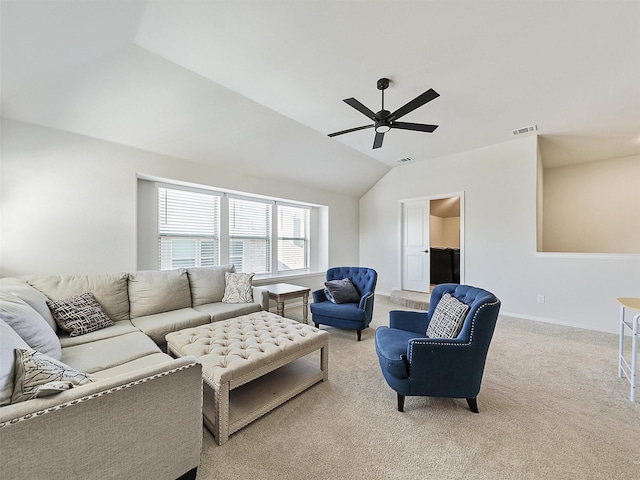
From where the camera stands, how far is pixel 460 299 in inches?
85.3

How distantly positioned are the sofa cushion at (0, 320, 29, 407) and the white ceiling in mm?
1946

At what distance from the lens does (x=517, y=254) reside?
4.31m

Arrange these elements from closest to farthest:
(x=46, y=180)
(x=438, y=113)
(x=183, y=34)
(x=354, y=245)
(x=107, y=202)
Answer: (x=183, y=34), (x=46, y=180), (x=107, y=202), (x=438, y=113), (x=354, y=245)

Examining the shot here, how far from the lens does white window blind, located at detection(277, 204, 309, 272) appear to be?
5410 millimetres

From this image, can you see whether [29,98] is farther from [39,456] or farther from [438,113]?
[438,113]

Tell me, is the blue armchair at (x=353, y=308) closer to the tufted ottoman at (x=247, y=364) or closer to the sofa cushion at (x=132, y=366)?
the tufted ottoman at (x=247, y=364)

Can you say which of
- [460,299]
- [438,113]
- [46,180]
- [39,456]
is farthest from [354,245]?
[39,456]

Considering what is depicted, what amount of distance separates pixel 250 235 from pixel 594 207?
677cm

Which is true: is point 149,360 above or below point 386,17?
below

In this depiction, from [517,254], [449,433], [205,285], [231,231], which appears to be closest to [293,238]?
[231,231]

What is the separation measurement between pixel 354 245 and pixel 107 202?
4.91 m

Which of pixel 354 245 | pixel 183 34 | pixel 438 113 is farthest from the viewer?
pixel 354 245

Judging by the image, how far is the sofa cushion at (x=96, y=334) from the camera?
210cm

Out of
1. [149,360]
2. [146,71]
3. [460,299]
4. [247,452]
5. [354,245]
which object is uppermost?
[146,71]
